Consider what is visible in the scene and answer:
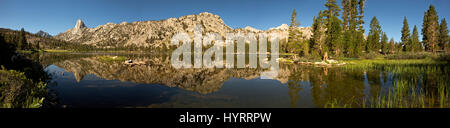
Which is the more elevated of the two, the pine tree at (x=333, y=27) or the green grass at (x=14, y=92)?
the pine tree at (x=333, y=27)

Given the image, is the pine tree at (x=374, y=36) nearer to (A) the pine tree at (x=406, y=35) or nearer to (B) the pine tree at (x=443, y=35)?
(A) the pine tree at (x=406, y=35)

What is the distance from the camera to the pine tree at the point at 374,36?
70.9 metres

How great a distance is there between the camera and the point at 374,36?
239ft

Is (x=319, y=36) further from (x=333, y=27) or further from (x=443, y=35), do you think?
(x=443, y=35)

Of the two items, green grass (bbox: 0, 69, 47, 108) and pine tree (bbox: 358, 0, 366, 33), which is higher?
pine tree (bbox: 358, 0, 366, 33)

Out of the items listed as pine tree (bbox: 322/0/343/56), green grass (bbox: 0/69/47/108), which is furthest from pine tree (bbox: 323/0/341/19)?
green grass (bbox: 0/69/47/108)

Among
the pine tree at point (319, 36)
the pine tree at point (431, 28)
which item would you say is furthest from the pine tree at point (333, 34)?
the pine tree at point (431, 28)

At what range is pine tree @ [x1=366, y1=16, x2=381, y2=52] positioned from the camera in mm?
70894

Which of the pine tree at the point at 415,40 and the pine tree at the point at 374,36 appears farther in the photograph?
the pine tree at the point at 415,40

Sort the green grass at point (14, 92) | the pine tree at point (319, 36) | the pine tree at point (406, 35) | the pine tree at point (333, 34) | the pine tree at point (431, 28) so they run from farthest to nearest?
the pine tree at point (406, 35) → the pine tree at point (431, 28) → the pine tree at point (319, 36) → the pine tree at point (333, 34) → the green grass at point (14, 92)

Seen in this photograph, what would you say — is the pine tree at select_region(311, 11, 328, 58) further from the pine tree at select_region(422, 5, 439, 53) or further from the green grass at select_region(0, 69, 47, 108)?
the green grass at select_region(0, 69, 47, 108)
